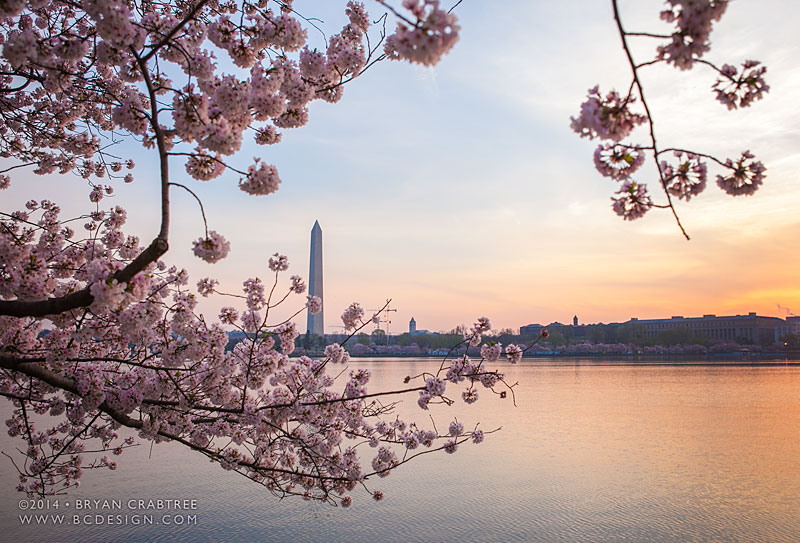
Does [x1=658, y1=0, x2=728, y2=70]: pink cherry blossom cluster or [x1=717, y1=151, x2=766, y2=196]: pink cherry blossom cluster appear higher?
[x1=658, y1=0, x2=728, y2=70]: pink cherry blossom cluster

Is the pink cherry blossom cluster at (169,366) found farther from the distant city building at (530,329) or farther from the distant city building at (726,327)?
the distant city building at (530,329)

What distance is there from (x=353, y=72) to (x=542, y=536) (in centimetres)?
663

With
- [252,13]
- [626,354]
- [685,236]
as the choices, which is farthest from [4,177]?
[626,354]

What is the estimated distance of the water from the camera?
822cm

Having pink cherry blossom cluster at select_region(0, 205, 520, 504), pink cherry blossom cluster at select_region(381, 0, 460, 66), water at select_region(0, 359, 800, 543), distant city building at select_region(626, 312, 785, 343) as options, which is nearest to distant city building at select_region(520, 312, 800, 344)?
distant city building at select_region(626, 312, 785, 343)

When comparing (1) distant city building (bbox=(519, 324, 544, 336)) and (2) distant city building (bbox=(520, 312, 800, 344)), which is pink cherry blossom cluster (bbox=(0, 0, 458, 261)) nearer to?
(2) distant city building (bbox=(520, 312, 800, 344))

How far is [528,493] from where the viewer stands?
10023mm

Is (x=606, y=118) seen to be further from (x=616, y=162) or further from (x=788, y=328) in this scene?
(x=788, y=328)

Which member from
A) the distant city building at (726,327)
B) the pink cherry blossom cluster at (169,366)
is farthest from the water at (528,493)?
the distant city building at (726,327)

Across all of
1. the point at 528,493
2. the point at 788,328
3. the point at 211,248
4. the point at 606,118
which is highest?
the point at 788,328

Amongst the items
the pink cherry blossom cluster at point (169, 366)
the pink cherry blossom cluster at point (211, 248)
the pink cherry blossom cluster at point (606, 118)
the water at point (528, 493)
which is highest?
the pink cherry blossom cluster at point (606, 118)

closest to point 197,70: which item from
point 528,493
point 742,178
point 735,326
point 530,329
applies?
point 742,178

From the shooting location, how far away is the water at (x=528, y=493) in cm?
822

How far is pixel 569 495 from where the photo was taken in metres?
9.84
